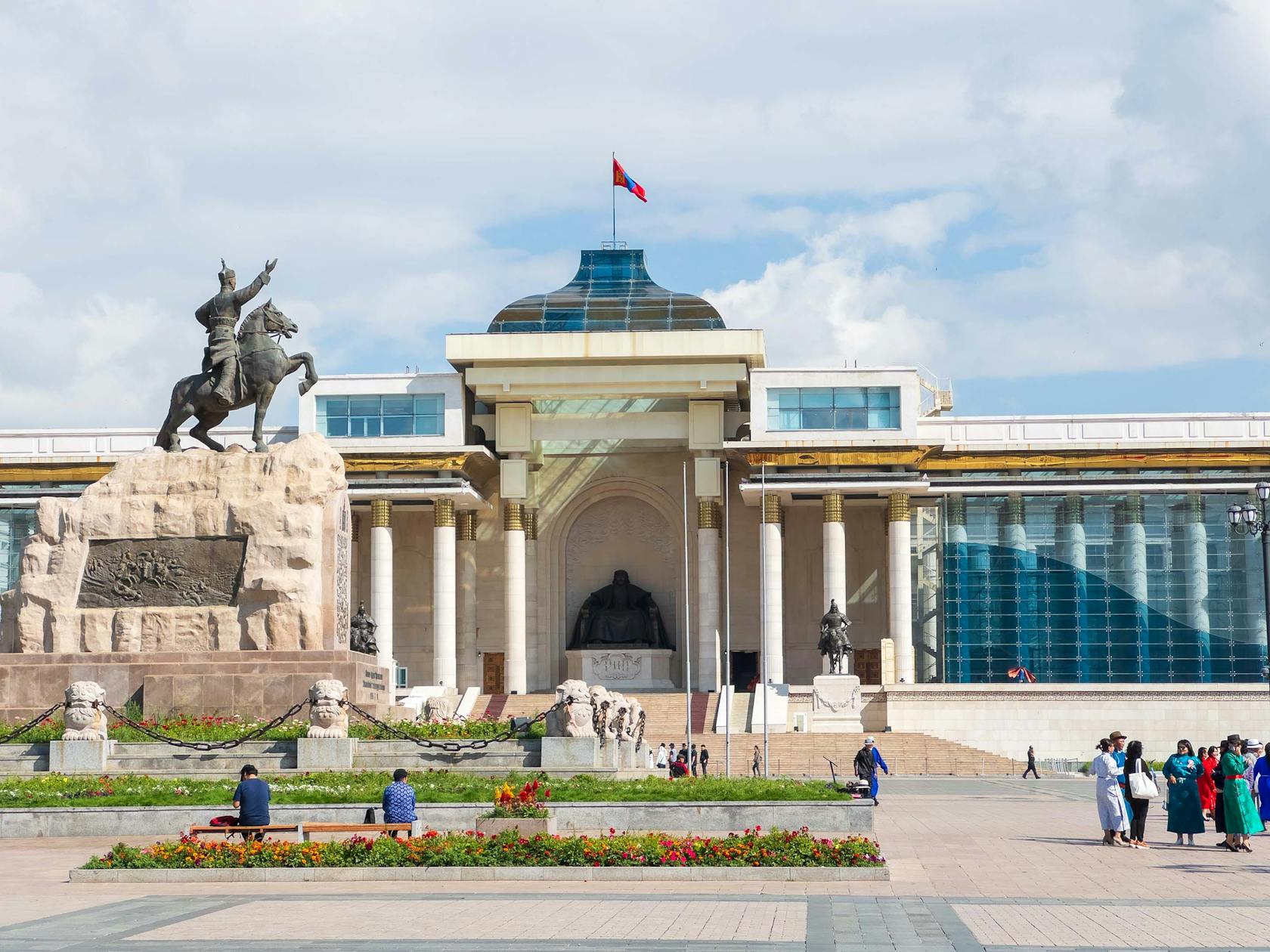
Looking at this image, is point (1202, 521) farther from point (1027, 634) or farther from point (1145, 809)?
point (1145, 809)

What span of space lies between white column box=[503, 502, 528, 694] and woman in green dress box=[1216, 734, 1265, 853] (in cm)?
4129

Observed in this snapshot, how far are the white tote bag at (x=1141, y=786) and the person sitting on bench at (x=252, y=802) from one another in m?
11.3

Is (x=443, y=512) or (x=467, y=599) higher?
(x=443, y=512)

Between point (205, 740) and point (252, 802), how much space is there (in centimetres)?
706

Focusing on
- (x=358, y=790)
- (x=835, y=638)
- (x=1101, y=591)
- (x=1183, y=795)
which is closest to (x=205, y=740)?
(x=358, y=790)

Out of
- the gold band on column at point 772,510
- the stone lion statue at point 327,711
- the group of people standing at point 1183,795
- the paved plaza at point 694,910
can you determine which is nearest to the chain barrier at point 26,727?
the stone lion statue at point 327,711

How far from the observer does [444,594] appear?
62781 millimetres

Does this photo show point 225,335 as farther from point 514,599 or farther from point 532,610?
point 532,610

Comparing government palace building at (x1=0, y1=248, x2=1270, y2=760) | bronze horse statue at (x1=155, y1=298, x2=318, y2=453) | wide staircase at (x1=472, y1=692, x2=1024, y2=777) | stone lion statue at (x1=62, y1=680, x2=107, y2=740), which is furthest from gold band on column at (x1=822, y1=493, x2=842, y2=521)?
stone lion statue at (x1=62, y1=680, x2=107, y2=740)

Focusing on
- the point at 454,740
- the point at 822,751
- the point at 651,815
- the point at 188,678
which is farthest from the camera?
the point at 822,751

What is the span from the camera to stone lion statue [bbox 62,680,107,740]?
89.2ft

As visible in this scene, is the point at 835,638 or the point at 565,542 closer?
the point at 835,638

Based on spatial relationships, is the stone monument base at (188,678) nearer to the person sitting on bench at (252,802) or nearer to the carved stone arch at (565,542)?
the person sitting on bench at (252,802)

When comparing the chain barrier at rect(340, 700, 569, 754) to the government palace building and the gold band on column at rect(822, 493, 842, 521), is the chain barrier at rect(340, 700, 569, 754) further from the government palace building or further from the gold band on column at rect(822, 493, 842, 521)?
the gold band on column at rect(822, 493, 842, 521)
